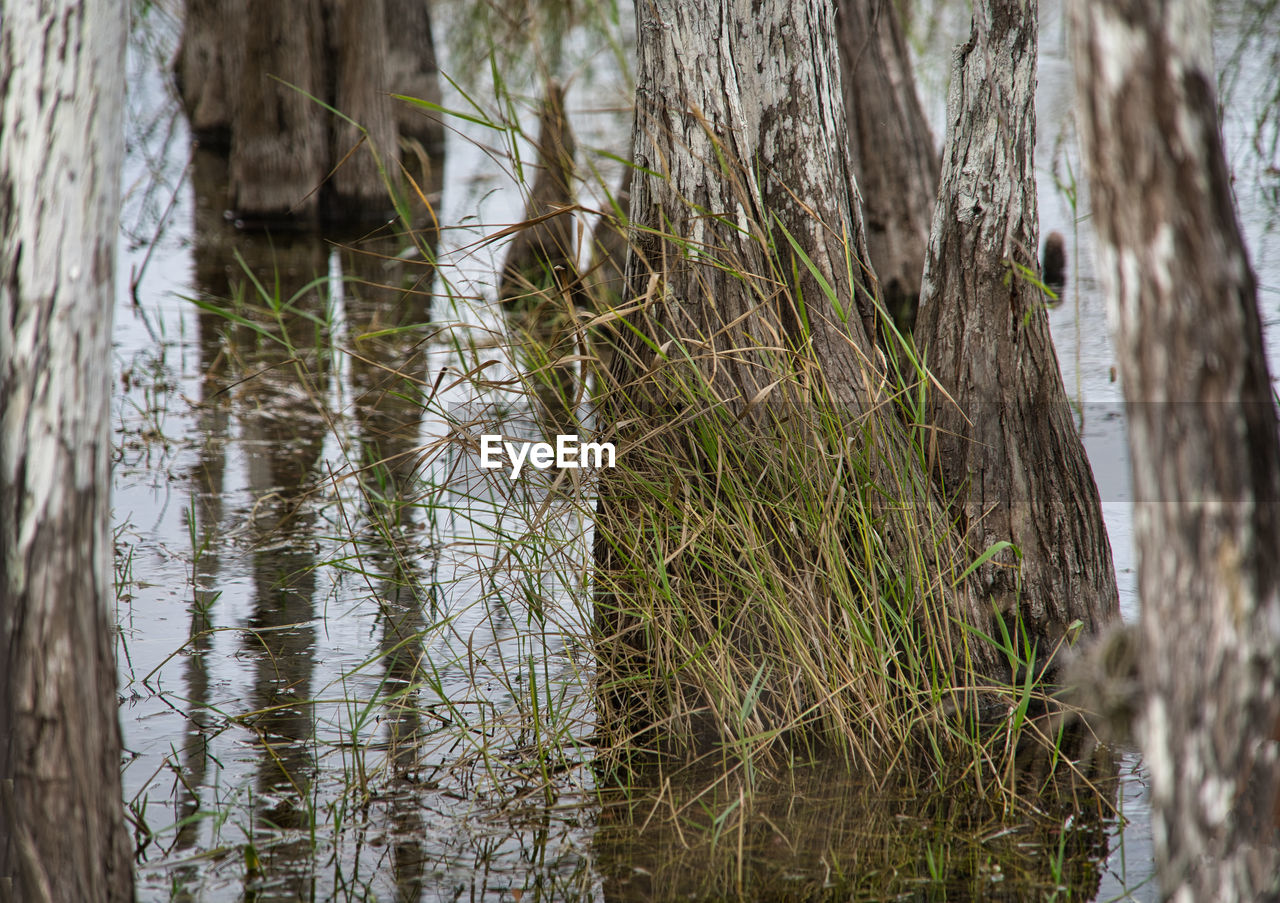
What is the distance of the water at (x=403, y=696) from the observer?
2.72 m

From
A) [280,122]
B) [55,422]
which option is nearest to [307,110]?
[280,122]

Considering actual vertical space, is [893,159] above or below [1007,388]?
above

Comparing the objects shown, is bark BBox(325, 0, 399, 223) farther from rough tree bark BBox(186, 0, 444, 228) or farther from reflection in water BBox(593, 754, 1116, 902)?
reflection in water BBox(593, 754, 1116, 902)

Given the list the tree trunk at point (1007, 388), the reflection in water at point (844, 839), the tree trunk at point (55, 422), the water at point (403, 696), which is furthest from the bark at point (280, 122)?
the tree trunk at point (55, 422)

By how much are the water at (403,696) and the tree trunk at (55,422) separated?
25.5 inches

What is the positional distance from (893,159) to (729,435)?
151 inches

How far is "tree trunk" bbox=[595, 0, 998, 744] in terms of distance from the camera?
306 cm

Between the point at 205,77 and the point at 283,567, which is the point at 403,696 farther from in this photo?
the point at 205,77

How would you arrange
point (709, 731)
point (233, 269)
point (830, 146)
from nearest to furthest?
point (709, 731) < point (830, 146) < point (233, 269)

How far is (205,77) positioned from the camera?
11.2 meters

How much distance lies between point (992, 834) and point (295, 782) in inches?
57.9

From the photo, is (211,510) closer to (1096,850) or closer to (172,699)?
(172,699)

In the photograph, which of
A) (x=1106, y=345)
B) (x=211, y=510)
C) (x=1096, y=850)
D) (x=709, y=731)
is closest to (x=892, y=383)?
(x=709, y=731)

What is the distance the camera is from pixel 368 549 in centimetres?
430
